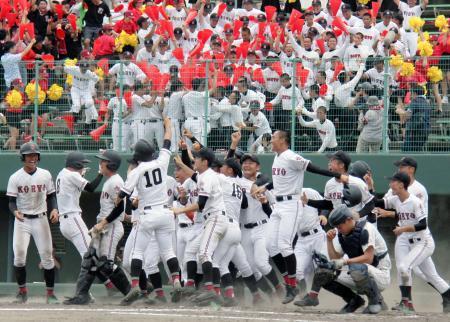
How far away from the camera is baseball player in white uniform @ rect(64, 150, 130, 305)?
14.8 meters

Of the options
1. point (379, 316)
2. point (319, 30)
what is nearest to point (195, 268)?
point (379, 316)

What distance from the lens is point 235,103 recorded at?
58.3 ft

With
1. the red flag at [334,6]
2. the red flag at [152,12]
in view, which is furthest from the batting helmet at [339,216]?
the red flag at [152,12]

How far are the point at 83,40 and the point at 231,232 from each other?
7371mm

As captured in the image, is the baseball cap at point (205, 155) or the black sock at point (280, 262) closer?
the baseball cap at point (205, 155)

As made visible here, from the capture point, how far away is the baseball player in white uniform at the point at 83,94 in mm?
18344

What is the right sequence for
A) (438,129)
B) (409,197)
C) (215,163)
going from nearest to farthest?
(409,197)
(215,163)
(438,129)

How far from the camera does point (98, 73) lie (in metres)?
18.5

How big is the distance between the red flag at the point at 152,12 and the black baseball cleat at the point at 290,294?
718 cm

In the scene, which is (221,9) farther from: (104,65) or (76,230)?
(76,230)

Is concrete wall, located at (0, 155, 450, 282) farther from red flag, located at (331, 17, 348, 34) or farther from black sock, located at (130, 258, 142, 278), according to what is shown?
black sock, located at (130, 258, 142, 278)

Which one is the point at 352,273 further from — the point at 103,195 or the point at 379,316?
the point at 103,195

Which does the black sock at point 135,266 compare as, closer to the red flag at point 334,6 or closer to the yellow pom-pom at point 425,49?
the yellow pom-pom at point 425,49

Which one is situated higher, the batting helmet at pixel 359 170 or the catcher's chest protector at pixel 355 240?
the batting helmet at pixel 359 170
